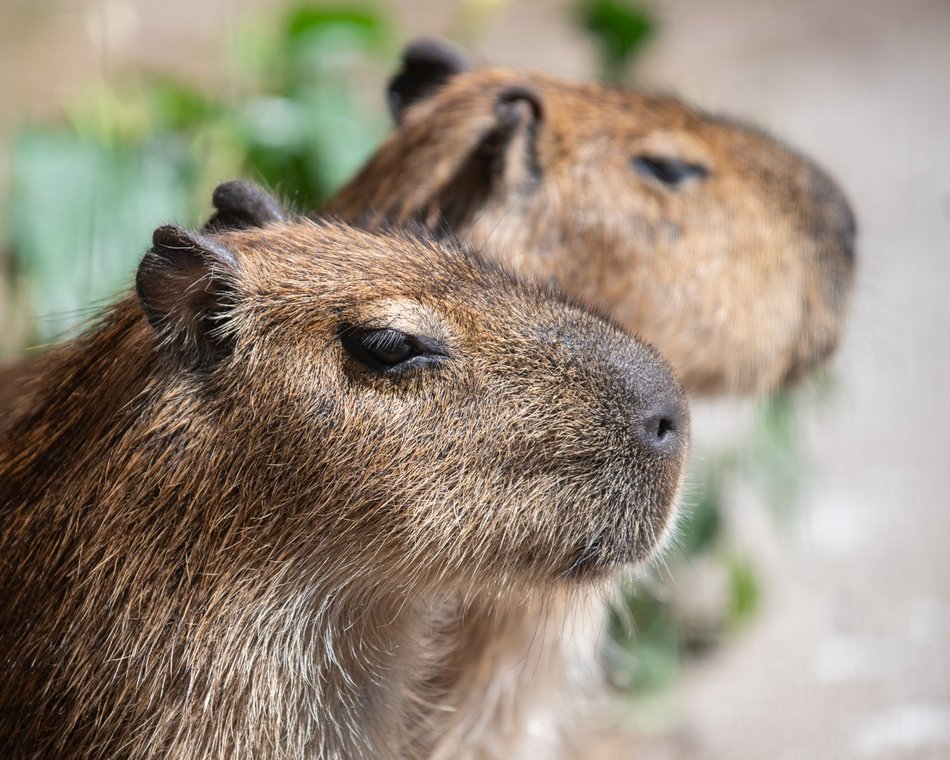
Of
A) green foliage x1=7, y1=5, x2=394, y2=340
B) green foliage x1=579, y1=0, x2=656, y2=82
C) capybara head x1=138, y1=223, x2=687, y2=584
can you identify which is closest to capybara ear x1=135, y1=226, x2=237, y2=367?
capybara head x1=138, y1=223, x2=687, y2=584

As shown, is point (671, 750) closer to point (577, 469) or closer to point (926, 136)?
point (577, 469)

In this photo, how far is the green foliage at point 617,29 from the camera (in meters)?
5.49

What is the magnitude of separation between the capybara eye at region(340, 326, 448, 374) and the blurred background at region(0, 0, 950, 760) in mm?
1647

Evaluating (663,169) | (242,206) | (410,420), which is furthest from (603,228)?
(410,420)

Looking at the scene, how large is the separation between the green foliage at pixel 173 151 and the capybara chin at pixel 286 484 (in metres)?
2.19

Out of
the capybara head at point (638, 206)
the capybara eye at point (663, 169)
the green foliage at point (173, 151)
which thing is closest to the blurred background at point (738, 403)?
the green foliage at point (173, 151)

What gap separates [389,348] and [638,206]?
1.35m

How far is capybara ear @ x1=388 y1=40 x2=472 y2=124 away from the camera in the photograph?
3.66m

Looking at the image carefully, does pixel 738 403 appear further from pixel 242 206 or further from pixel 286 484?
pixel 286 484

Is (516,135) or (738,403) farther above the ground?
(516,135)

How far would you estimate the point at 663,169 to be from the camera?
343 cm

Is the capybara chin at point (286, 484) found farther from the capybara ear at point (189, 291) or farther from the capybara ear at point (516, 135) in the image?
the capybara ear at point (516, 135)

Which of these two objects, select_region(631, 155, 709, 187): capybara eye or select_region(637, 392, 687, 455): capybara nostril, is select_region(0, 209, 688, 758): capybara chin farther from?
select_region(631, 155, 709, 187): capybara eye

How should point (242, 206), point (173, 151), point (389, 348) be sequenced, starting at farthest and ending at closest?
point (173, 151), point (242, 206), point (389, 348)
